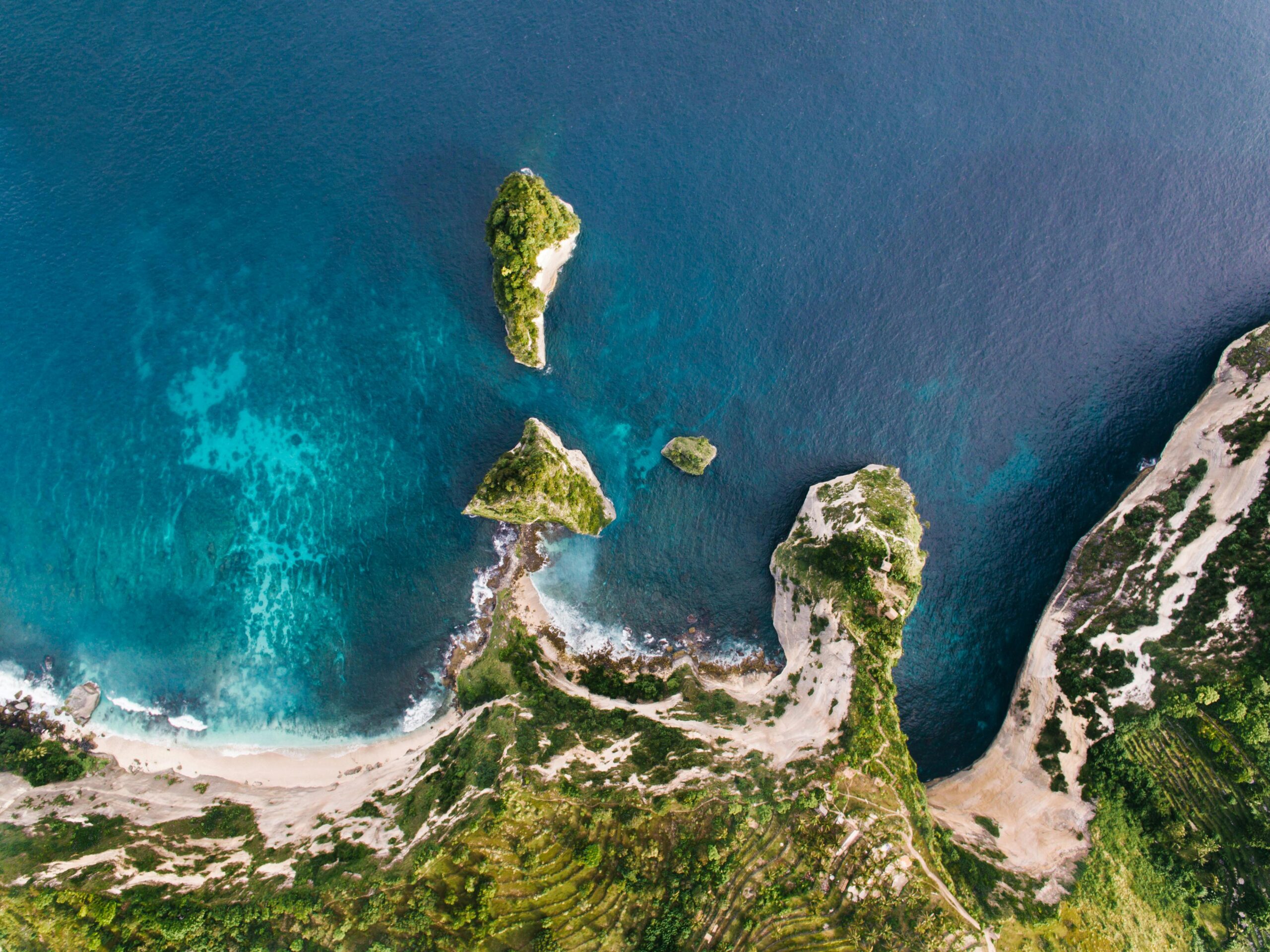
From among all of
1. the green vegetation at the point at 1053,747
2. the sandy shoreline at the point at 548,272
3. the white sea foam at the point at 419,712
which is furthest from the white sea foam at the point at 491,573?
the green vegetation at the point at 1053,747

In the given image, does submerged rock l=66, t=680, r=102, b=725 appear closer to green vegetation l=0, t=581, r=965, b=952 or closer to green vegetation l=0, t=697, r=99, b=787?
green vegetation l=0, t=697, r=99, b=787

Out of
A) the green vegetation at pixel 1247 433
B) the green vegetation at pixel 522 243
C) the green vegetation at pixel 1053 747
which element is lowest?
the green vegetation at pixel 1053 747

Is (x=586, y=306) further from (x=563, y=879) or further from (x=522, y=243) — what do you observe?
(x=563, y=879)

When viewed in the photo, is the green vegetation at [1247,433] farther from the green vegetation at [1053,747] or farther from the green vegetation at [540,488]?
the green vegetation at [540,488]

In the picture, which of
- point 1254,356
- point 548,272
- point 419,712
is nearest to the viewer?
point 1254,356

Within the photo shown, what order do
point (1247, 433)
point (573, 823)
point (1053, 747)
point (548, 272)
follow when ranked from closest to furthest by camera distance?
point (573, 823) < point (1247, 433) < point (1053, 747) < point (548, 272)

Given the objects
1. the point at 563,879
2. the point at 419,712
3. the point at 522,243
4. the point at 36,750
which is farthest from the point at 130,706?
the point at 522,243
